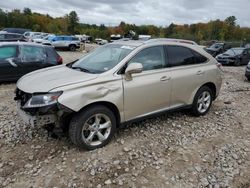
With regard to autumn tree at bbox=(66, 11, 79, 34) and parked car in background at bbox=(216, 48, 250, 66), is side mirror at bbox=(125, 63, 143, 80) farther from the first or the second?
autumn tree at bbox=(66, 11, 79, 34)

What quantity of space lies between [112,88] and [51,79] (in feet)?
3.16

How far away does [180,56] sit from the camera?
530 cm

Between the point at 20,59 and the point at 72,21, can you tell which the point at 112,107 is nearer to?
the point at 20,59

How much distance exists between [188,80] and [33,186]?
11.3ft

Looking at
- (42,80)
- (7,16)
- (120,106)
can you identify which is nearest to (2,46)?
(42,80)

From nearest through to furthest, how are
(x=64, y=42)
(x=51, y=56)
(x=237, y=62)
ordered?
1. (x=51, y=56)
2. (x=237, y=62)
3. (x=64, y=42)

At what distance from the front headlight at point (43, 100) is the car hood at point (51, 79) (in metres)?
0.09

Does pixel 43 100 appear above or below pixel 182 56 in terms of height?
below

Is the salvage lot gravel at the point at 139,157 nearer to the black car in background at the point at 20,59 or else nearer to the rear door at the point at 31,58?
the black car in background at the point at 20,59

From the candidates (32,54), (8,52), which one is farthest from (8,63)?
(32,54)

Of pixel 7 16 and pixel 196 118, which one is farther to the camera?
pixel 7 16

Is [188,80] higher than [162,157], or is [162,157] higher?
[188,80]

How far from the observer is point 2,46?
8.52m

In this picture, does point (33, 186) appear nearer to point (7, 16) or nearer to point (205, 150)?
point (205, 150)
